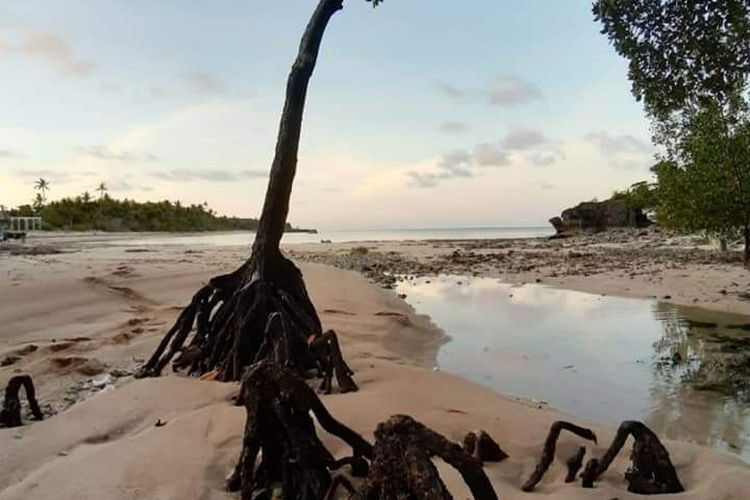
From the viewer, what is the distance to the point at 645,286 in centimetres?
1698

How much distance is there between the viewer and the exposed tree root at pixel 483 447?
397 centimetres

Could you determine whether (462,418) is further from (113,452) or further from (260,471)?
(113,452)

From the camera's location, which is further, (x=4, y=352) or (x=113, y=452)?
(x=4, y=352)

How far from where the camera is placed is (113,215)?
8644cm

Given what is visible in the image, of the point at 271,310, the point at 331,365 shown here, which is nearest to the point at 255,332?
the point at 271,310

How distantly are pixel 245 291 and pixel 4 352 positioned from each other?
343cm

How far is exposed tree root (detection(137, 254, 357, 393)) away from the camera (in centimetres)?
578

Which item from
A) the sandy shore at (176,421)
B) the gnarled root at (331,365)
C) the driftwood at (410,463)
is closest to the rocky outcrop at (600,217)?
the sandy shore at (176,421)

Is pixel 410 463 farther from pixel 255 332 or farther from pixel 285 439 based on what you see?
pixel 255 332

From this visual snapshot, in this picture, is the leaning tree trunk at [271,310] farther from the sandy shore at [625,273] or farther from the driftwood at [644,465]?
the sandy shore at [625,273]

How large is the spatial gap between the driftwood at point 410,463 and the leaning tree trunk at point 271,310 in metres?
3.16

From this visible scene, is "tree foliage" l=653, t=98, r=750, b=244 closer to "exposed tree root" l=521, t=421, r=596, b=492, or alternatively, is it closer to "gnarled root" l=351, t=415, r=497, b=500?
"exposed tree root" l=521, t=421, r=596, b=492

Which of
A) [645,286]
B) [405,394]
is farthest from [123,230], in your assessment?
[405,394]

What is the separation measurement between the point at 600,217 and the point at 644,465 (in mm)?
61431
